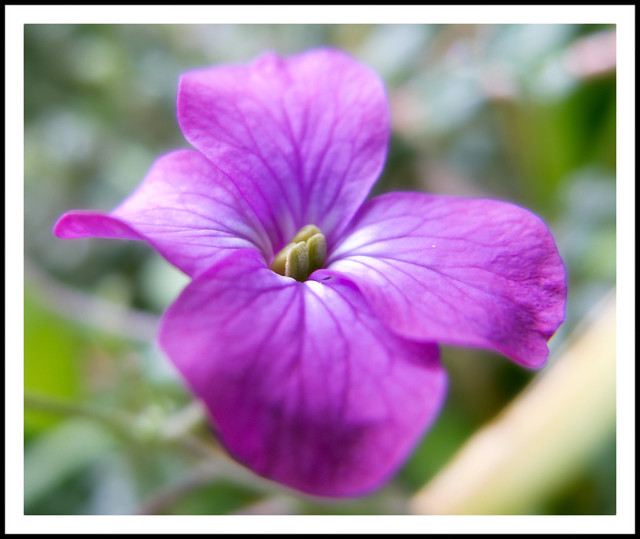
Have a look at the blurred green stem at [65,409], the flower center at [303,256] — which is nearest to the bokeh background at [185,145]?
the blurred green stem at [65,409]

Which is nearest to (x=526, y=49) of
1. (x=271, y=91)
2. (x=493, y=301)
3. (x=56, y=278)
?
(x=271, y=91)

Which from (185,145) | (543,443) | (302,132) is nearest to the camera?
(302,132)

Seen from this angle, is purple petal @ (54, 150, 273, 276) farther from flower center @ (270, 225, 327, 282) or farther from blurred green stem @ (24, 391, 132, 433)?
blurred green stem @ (24, 391, 132, 433)

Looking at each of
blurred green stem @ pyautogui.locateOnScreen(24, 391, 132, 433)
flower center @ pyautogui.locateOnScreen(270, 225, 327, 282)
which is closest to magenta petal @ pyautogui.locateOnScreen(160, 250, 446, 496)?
flower center @ pyautogui.locateOnScreen(270, 225, 327, 282)

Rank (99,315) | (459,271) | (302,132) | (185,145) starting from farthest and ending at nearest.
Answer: (185,145)
(99,315)
(302,132)
(459,271)

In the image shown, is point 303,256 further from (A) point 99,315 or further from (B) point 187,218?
(A) point 99,315

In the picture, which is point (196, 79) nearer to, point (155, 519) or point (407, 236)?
point (407, 236)

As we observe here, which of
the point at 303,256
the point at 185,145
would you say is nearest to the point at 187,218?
the point at 303,256
